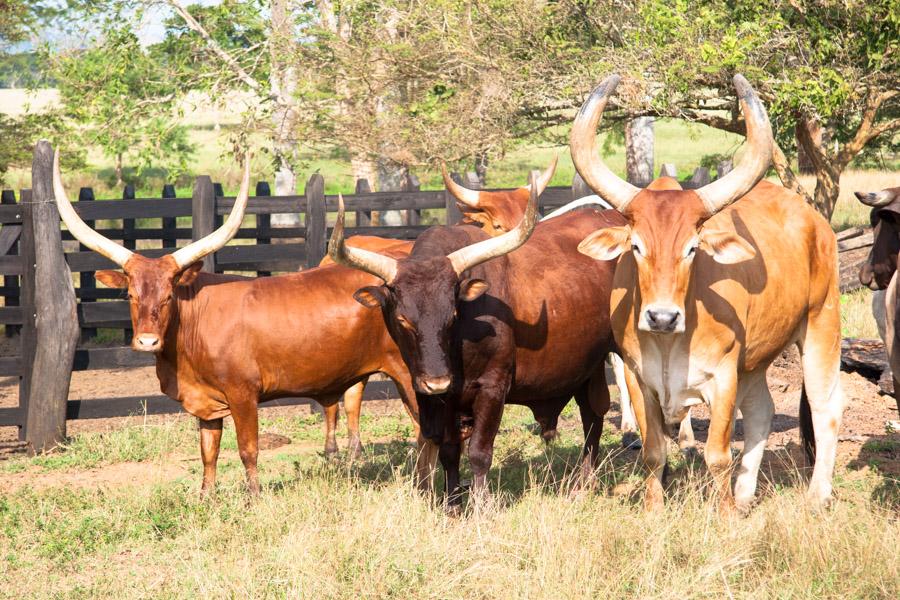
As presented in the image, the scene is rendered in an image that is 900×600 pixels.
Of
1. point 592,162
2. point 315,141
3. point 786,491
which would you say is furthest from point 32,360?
point 315,141

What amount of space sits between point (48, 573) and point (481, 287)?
249 cm

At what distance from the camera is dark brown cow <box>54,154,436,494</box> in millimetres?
6449

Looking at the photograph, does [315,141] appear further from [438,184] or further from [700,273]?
[438,184]

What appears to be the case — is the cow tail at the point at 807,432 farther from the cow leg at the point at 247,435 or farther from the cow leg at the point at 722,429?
the cow leg at the point at 247,435

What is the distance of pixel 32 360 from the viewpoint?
864cm

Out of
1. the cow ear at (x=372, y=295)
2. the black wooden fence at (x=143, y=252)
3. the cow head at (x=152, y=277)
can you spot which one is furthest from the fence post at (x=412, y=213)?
the cow ear at (x=372, y=295)

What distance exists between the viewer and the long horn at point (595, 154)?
212 inches

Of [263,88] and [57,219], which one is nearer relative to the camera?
[57,219]

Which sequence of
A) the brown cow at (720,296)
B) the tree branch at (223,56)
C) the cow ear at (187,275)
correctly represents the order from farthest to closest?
the tree branch at (223,56)
the cow ear at (187,275)
the brown cow at (720,296)

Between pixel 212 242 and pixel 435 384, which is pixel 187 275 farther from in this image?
pixel 435 384

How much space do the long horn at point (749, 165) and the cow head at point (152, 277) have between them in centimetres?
259

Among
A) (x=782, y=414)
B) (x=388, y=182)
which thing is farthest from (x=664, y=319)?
(x=388, y=182)

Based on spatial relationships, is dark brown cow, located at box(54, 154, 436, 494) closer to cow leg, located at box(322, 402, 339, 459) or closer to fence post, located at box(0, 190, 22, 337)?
cow leg, located at box(322, 402, 339, 459)

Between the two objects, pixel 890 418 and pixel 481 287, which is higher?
pixel 481 287
